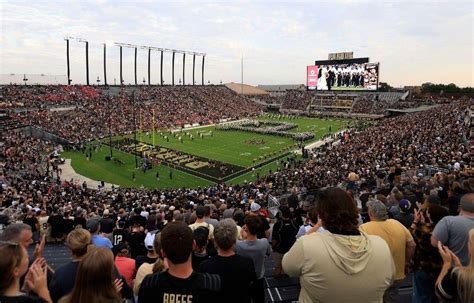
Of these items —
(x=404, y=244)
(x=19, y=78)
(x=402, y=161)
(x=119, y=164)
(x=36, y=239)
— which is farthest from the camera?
(x=19, y=78)

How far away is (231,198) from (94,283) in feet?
48.8

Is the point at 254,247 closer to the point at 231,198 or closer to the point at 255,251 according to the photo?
the point at 255,251

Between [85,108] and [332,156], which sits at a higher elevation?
[85,108]

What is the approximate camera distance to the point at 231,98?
94125 millimetres

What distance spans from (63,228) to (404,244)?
7257mm

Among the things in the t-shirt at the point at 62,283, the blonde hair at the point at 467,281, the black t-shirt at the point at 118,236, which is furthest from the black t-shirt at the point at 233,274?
the black t-shirt at the point at 118,236

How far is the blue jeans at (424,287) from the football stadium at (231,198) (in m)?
0.01

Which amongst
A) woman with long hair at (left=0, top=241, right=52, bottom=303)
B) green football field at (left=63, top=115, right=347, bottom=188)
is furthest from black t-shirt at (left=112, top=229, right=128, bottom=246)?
green football field at (left=63, top=115, right=347, bottom=188)

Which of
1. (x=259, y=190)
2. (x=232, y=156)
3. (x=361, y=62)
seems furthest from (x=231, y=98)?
(x=259, y=190)

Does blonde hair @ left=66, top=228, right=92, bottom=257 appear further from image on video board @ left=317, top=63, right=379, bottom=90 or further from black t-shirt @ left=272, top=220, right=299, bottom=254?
image on video board @ left=317, top=63, right=379, bottom=90

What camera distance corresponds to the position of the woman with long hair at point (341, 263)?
273cm

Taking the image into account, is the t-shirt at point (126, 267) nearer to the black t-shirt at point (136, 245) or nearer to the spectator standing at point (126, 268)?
the spectator standing at point (126, 268)

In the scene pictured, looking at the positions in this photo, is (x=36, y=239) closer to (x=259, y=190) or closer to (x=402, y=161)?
(x=259, y=190)

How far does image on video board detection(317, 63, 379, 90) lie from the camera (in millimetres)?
73750
